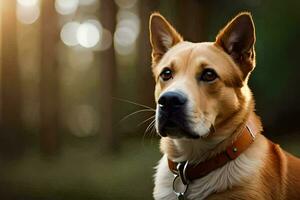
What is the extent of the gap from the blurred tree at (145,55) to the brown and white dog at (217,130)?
27.6 feet

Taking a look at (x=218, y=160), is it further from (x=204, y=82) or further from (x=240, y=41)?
(x=240, y=41)

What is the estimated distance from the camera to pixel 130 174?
8.91m

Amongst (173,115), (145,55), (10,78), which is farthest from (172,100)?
(10,78)

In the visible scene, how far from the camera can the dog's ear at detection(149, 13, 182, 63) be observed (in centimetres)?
454

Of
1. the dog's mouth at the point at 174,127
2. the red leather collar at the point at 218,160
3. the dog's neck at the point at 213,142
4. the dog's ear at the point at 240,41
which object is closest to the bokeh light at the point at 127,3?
the dog's ear at the point at 240,41

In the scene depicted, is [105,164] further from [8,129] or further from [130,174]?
[8,129]

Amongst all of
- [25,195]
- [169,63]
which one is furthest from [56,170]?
[169,63]

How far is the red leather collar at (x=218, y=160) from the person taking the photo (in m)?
4.07

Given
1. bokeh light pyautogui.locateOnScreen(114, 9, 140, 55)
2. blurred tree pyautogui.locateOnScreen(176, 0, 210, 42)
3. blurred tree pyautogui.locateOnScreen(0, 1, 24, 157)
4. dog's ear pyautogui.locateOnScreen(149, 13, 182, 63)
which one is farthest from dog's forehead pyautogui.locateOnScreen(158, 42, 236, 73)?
bokeh light pyautogui.locateOnScreen(114, 9, 140, 55)

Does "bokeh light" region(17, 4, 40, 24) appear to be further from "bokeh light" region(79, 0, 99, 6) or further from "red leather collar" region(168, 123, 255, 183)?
"red leather collar" region(168, 123, 255, 183)

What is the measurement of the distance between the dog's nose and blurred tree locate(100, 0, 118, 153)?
8636 mm

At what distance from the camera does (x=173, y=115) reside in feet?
12.6

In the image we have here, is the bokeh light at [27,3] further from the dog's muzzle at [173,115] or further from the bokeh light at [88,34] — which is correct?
the dog's muzzle at [173,115]

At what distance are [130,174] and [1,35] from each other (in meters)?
5.82
